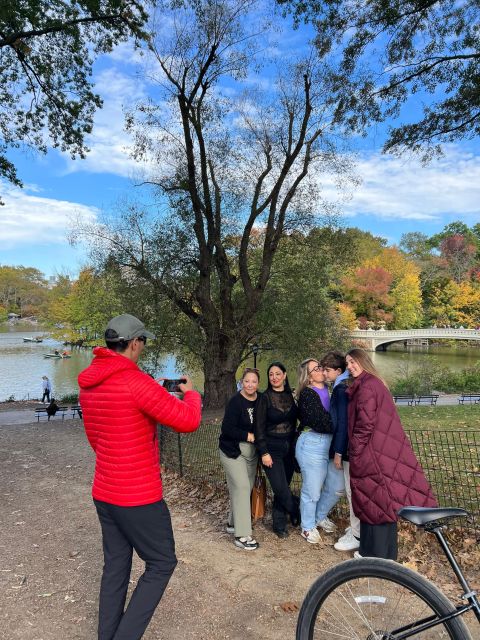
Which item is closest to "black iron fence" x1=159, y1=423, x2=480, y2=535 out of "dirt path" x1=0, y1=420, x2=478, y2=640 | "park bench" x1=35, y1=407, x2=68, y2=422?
"dirt path" x1=0, y1=420, x2=478, y2=640

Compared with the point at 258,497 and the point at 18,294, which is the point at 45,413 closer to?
the point at 258,497

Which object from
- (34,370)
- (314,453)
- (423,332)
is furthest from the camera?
(423,332)

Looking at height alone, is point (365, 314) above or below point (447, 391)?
above

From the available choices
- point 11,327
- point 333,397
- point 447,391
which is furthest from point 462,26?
point 11,327

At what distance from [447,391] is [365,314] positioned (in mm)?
36610

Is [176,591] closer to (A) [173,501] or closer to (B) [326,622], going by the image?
(B) [326,622]

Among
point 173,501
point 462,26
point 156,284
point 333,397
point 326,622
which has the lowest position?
point 173,501

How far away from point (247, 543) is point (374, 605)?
7.40ft

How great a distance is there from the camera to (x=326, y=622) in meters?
2.34

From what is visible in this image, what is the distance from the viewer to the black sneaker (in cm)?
437

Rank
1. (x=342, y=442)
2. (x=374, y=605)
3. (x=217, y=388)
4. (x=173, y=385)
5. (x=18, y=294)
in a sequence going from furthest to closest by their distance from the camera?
(x=18, y=294), (x=217, y=388), (x=342, y=442), (x=173, y=385), (x=374, y=605)

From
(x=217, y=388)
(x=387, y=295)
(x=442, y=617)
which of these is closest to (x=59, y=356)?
(x=217, y=388)

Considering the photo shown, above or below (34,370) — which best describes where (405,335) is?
above

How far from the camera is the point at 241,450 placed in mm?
4570
